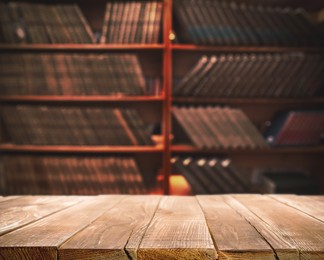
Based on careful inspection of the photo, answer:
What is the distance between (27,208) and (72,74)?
1599 mm

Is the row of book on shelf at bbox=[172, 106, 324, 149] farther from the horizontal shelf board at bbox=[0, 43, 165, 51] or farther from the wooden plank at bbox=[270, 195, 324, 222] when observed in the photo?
the wooden plank at bbox=[270, 195, 324, 222]

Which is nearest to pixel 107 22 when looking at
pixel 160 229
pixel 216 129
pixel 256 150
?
pixel 216 129

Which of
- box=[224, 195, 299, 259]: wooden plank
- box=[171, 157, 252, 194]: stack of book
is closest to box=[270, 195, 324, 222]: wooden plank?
box=[224, 195, 299, 259]: wooden plank

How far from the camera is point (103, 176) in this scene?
2207mm

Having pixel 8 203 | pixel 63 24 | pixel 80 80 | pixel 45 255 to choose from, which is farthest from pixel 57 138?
pixel 45 255

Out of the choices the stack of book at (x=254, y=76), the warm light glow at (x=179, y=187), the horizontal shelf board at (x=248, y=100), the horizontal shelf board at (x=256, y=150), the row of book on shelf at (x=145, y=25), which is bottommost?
the warm light glow at (x=179, y=187)

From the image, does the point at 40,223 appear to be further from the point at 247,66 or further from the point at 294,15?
the point at 294,15

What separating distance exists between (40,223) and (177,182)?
1.69 metres

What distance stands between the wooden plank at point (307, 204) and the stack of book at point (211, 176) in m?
1.22

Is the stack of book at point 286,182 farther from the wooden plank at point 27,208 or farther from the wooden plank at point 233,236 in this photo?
the wooden plank at point 27,208

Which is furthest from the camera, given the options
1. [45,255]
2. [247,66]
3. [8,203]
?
[247,66]

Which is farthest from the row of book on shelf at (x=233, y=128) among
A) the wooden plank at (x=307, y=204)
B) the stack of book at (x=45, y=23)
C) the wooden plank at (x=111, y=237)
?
the wooden plank at (x=111, y=237)

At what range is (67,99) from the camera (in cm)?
220

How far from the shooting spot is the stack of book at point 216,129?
7.16ft
